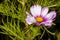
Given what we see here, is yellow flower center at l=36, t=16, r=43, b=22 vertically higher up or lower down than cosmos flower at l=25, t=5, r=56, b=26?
lower down

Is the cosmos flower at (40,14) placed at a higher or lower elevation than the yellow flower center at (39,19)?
higher

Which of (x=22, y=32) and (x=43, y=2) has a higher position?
(x=43, y=2)

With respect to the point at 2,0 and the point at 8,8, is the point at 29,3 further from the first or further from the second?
the point at 2,0

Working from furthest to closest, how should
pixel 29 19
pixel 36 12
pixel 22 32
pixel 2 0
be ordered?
pixel 2 0, pixel 22 32, pixel 36 12, pixel 29 19

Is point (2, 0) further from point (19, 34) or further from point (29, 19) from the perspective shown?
point (29, 19)

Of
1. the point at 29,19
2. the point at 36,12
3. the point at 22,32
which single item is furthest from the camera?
the point at 22,32

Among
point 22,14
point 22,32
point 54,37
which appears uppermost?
point 22,14

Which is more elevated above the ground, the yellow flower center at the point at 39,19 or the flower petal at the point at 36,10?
the flower petal at the point at 36,10

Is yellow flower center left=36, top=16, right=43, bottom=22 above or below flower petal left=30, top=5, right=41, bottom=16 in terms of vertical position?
below

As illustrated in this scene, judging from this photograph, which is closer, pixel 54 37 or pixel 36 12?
pixel 36 12

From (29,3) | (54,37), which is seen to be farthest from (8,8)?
(54,37)
